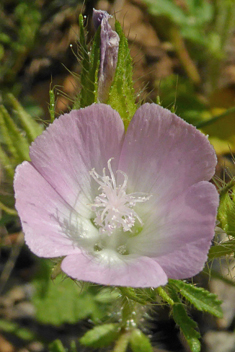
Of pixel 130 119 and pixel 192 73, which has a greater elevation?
pixel 130 119

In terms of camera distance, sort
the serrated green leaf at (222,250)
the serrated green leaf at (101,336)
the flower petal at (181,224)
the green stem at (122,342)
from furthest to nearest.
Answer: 1. the green stem at (122,342)
2. the serrated green leaf at (101,336)
3. the serrated green leaf at (222,250)
4. the flower petal at (181,224)

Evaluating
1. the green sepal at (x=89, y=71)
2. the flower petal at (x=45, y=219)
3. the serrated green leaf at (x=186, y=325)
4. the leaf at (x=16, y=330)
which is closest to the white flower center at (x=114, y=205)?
the flower petal at (x=45, y=219)

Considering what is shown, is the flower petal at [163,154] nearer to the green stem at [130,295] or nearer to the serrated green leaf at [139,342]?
the green stem at [130,295]

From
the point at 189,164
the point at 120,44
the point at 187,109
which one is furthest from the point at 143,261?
the point at 187,109

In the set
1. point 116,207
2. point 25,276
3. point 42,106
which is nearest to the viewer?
point 116,207

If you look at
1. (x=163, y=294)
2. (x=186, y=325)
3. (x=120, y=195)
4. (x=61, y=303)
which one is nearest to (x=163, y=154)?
(x=120, y=195)

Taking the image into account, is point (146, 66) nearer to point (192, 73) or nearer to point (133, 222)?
point (192, 73)
